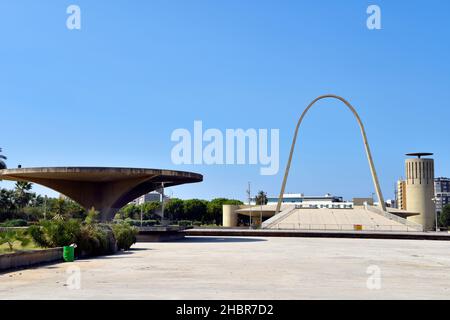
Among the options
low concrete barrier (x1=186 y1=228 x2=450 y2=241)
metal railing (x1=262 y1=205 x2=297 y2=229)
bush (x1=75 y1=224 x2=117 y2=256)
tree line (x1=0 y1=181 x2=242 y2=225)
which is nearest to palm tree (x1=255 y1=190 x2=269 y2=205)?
tree line (x1=0 y1=181 x2=242 y2=225)

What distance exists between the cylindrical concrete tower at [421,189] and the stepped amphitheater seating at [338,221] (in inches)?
1985

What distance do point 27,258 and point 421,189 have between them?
404 feet

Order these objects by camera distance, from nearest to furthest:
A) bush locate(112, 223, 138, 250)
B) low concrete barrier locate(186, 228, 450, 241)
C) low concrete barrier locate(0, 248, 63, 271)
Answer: low concrete barrier locate(0, 248, 63, 271) → bush locate(112, 223, 138, 250) → low concrete barrier locate(186, 228, 450, 241)

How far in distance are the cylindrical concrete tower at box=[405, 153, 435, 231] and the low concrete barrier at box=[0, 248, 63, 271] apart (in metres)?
118

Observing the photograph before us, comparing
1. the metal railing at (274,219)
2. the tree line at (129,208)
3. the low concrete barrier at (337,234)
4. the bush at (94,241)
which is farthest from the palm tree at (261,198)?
the bush at (94,241)

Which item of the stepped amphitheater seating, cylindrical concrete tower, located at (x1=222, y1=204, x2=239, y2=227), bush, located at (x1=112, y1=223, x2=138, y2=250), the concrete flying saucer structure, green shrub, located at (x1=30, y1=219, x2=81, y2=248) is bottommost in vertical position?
cylindrical concrete tower, located at (x1=222, y1=204, x2=239, y2=227)

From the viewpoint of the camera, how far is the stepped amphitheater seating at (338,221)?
69.2 metres

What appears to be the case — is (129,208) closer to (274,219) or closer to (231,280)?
(274,219)

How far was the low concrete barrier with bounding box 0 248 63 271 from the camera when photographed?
1860 centimetres

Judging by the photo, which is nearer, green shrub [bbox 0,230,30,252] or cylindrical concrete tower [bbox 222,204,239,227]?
green shrub [bbox 0,230,30,252]

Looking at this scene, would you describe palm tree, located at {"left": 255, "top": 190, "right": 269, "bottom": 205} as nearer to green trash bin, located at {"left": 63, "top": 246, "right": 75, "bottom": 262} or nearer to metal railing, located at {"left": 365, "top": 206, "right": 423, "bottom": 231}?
metal railing, located at {"left": 365, "top": 206, "right": 423, "bottom": 231}

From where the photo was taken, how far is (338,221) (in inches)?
3014

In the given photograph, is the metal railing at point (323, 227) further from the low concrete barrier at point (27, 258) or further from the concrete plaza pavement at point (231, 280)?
the low concrete barrier at point (27, 258)
